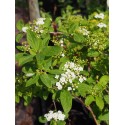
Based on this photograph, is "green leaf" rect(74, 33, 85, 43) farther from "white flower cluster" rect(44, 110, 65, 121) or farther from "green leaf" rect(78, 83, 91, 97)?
"white flower cluster" rect(44, 110, 65, 121)

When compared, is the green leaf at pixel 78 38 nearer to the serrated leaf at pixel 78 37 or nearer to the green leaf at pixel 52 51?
the serrated leaf at pixel 78 37

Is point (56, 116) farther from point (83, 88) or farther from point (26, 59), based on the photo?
point (26, 59)

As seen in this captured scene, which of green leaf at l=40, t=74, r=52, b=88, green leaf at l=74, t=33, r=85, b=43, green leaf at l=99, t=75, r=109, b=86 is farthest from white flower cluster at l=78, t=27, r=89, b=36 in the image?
green leaf at l=40, t=74, r=52, b=88

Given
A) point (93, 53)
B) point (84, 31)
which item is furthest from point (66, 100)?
point (84, 31)

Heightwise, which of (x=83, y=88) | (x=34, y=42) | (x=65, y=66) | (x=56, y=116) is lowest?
(x=56, y=116)

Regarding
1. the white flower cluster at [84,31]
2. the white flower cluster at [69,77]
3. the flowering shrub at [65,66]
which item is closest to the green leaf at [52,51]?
the flowering shrub at [65,66]

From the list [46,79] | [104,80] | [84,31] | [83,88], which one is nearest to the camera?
[46,79]
